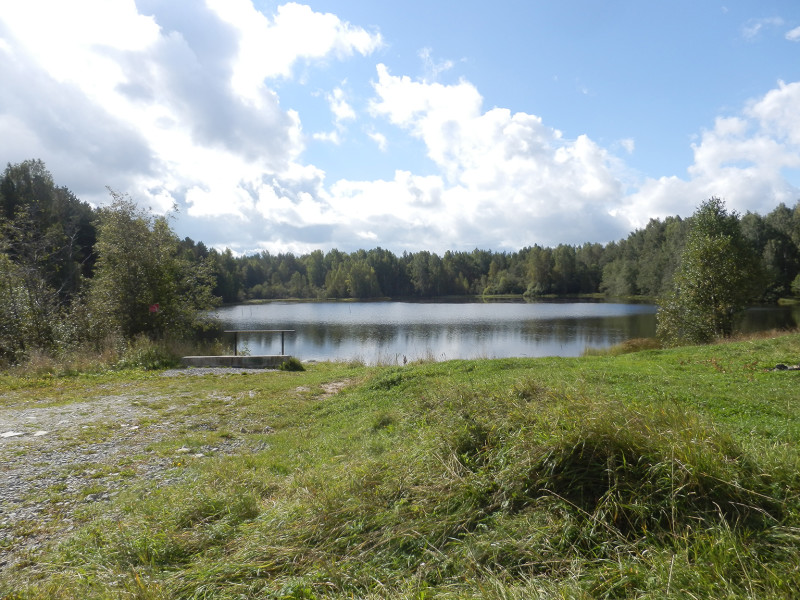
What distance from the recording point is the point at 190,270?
19906mm

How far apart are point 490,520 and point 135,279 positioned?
61.0 ft

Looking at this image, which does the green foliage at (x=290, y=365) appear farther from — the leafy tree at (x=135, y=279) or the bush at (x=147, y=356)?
the leafy tree at (x=135, y=279)

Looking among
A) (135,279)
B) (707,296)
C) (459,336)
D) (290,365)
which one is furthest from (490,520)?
(459,336)

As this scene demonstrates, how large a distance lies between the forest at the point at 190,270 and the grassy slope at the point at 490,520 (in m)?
15.1

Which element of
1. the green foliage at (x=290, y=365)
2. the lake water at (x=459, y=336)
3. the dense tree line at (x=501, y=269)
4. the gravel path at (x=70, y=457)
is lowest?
the lake water at (x=459, y=336)

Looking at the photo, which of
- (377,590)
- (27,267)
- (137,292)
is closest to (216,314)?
(137,292)

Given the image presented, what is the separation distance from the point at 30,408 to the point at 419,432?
905 cm

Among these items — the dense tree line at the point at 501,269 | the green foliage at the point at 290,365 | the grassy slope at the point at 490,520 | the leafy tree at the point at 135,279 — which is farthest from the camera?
the dense tree line at the point at 501,269

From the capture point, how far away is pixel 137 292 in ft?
59.5

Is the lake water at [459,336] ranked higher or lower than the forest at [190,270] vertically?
lower

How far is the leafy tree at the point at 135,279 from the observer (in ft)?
58.6

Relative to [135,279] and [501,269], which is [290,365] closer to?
[135,279]

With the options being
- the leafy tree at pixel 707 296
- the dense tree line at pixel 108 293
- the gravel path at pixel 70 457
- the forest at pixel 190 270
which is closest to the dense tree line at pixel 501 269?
the forest at pixel 190 270

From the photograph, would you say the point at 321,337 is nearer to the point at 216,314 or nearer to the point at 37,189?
the point at 216,314
